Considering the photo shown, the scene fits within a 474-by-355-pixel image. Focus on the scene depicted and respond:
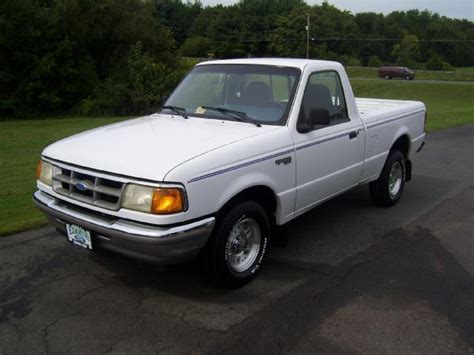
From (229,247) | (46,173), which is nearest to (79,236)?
(46,173)

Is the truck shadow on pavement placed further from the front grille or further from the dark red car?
the dark red car

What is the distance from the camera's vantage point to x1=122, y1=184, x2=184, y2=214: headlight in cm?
357

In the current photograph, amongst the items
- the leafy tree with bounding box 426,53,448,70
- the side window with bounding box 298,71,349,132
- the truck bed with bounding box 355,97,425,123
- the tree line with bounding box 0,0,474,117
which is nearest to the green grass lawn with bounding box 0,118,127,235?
the side window with bounding box 298,71,349,132

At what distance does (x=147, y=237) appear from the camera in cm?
358

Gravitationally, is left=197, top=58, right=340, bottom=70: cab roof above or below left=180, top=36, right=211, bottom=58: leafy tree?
below

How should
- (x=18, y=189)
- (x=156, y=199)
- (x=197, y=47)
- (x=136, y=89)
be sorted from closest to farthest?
(x=156, y=199)
(x=18, y=189)
(x=136, y=89)
(x=197, y=47)

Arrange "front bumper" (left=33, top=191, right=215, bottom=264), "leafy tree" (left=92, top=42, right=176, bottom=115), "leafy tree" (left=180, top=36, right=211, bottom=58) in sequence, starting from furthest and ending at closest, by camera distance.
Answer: "leafy tree" (left=180, top=36, right=211, bottom=58) → "leafy tree" (left=92, top=42, right=176, bottom=115) → "front bumper" (left=33, top=191, right=215, bottom=264)

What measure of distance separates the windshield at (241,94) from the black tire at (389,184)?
224 cm

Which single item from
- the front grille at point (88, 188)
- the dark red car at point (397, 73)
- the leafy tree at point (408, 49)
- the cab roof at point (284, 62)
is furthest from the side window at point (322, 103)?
the leafy tree at point (408, 49)

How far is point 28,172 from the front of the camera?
8.95 meters

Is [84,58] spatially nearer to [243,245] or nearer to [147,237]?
[243,245]

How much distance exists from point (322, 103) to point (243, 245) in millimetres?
1789

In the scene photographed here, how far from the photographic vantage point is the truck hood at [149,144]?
3727 mm

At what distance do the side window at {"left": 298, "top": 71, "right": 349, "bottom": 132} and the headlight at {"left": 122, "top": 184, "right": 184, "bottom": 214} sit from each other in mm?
1609
